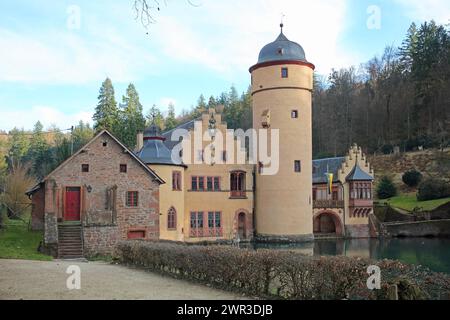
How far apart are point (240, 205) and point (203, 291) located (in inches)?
1079

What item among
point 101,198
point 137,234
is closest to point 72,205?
point 101,198

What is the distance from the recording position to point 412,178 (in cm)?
5322

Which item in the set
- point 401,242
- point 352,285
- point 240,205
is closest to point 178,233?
point 240,205

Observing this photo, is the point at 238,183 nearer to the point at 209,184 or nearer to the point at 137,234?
the point at 209,184

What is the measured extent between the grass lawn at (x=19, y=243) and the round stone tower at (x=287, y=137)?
17.5m

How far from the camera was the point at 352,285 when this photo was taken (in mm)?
9828

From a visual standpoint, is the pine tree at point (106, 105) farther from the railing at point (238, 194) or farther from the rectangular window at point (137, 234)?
the rectangular window at point (137, 234)

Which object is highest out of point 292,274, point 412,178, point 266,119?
point 266,119

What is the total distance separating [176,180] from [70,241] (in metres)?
11.5

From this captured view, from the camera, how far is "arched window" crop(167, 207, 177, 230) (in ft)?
115

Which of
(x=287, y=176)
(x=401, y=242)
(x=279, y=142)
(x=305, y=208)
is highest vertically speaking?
(x=279, y=142)

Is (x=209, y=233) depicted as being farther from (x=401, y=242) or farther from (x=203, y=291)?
(x=203, y=291)

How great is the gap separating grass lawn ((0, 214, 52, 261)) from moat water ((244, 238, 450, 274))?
13.7 m
